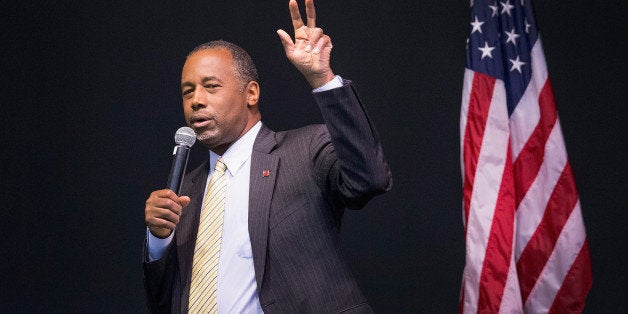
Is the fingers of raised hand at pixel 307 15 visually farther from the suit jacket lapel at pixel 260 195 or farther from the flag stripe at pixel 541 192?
the flag stripe at pixel 541 192

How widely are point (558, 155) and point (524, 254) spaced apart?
364 millimetres

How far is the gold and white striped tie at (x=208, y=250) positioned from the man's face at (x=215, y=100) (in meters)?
0.12

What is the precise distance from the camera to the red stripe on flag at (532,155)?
98.8 inches

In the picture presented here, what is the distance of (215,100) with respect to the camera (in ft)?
6.90

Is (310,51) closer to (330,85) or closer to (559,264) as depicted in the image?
(330,85)

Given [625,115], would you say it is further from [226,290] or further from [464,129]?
[226,290]

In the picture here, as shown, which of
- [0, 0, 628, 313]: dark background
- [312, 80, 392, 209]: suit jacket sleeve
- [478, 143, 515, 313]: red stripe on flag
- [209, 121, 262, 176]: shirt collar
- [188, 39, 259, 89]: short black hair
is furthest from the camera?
[0, 0, 628, 313]: dark background

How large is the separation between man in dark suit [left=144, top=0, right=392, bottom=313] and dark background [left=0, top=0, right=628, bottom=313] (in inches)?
32.9

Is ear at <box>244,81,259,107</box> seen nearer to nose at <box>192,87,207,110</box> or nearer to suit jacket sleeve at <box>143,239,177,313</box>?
nose at <box>192,87,207,110</box>

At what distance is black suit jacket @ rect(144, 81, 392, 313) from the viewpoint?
172 cm

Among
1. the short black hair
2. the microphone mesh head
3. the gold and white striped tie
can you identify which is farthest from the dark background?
the microphone mesh head

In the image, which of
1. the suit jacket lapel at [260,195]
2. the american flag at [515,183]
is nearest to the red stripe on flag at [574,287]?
the american flag at [515,183]

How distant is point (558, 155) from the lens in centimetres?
251

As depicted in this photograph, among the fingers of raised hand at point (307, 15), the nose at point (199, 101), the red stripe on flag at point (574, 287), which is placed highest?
the fingers of raised hand at point (307, 15)
